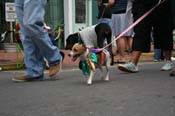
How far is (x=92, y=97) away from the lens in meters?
5.29

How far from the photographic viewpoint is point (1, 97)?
5.51 metres

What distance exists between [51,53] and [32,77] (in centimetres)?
40

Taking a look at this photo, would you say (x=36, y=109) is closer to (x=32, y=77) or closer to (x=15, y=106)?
(x=15, y=106)

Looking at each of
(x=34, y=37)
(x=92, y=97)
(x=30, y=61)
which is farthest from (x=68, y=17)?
(x=92, y=97)

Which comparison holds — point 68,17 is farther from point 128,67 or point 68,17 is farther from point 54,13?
point 128,67

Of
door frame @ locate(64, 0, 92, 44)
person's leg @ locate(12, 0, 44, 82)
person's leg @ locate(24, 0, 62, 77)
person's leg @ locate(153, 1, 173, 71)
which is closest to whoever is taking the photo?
person's leg @ locate(24, 0, 62, 77)

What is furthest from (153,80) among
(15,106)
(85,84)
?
(15,106)

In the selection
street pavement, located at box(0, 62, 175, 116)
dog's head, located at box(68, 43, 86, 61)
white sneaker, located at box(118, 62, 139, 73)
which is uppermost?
dog's head, located at box(68, 43, 86, 61)

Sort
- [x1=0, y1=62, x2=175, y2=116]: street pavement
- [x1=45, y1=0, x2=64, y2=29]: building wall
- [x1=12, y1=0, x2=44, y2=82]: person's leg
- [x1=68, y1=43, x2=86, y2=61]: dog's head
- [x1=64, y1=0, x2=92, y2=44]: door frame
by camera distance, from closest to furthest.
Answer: [x1=0, y1=62, x2=175, y2=116]: street pavement < [x1=68, y1=43, x2=86, y2=61]: dog's head < [x1=12, y1=0, x2=44, y2=82]: person's leg < [x1=64, y1=0, x2=92, y2=44]: door frame < [x1=45, y1=0, x2=64, y2=29]: building wall

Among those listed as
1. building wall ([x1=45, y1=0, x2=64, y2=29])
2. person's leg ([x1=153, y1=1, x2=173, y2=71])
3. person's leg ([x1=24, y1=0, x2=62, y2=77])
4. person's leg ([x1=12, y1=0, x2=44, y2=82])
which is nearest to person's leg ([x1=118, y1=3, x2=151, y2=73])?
person's leg ([x1=153, y1=1, x2=173, y2=71])

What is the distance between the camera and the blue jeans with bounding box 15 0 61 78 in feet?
21.6

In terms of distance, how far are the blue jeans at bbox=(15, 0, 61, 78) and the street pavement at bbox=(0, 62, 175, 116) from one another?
0.88 feet

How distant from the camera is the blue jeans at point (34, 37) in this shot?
259 inches

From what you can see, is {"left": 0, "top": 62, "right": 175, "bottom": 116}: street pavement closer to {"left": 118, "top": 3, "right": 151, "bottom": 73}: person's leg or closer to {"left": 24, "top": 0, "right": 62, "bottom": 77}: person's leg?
{"left": 24, "top": 0, "right": 62, "bottom": 77}: person's leg
